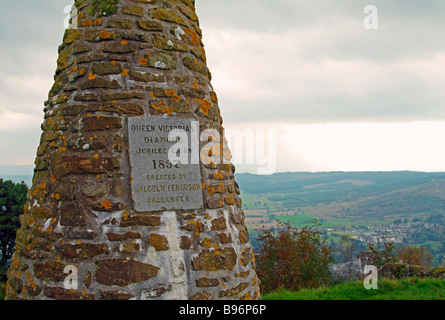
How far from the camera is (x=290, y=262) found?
30.1ft

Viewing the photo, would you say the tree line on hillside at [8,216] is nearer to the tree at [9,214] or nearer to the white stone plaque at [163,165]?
the tree at [9,214]

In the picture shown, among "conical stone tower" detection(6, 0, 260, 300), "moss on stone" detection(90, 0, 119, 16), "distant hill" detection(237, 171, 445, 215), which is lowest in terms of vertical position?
"distant hill" detection(237, 171, 445, 215)

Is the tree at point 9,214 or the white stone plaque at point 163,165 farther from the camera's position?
the tree at point 9,214

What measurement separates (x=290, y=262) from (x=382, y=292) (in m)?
2.43

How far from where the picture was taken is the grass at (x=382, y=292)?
22.5 feet

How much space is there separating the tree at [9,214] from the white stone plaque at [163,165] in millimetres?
9829

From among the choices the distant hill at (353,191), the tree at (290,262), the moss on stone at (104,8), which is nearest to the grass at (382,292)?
the tree at (290,262)

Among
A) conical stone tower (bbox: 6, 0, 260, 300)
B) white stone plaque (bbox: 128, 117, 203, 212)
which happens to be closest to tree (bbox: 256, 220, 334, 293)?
conical stone tower (bbox: 6, 0, 260, 300)

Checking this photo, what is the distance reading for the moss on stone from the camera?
14.3 feet

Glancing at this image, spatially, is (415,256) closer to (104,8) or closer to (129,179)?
(129,179)

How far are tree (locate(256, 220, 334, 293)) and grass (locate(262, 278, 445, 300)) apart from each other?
53.2 inches

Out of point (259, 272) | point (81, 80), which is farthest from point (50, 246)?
point (259, 272)

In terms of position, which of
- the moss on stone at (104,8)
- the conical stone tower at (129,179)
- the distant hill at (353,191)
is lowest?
the distant hill at (353,191)

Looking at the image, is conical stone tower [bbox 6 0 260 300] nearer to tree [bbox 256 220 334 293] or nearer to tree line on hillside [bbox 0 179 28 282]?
tree [bbox 256 220 334 293]
